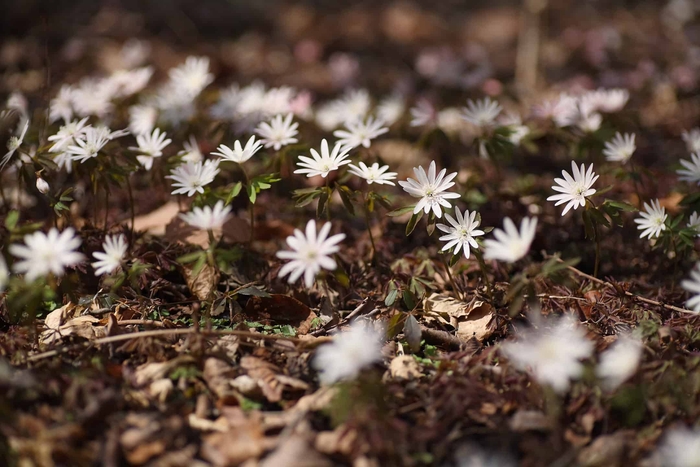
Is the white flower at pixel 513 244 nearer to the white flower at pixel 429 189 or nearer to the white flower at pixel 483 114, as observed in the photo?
the white flower at pixel 429 189

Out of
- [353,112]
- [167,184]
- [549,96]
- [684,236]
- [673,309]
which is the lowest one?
[673,309]

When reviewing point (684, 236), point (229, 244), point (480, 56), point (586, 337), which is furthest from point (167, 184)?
point (480, 56)

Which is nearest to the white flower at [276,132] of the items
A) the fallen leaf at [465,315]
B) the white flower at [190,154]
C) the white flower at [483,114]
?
the white flower at [190,154]

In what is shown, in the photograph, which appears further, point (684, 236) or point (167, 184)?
point (167, 184)

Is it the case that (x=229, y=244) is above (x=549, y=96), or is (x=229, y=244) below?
below

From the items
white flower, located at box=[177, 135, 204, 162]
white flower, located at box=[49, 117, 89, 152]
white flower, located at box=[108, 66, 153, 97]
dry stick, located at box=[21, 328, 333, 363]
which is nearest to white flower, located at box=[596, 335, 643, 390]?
dry stick, located at box=[21, 328, 333, 363]

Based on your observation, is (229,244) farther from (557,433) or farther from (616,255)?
(616,255)

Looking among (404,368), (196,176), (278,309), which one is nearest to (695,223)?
(404,368)
